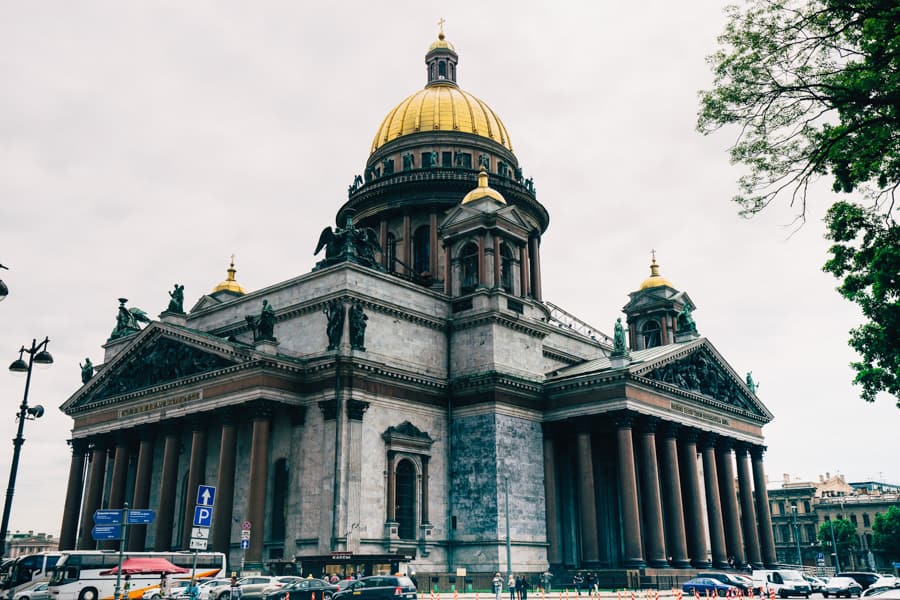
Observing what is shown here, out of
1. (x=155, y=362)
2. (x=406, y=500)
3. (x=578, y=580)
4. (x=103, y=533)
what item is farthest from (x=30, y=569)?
(x=578, y=580)

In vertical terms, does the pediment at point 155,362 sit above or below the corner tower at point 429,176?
below

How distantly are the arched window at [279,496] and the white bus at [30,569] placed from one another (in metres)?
10.1

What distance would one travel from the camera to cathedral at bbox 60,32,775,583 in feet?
138

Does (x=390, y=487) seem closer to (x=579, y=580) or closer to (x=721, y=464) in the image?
(x=579, y=580)

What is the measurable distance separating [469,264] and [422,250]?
35.6 feet

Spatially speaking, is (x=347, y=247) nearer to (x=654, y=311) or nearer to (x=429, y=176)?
(x=429, y=176)

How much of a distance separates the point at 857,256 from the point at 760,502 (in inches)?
1554

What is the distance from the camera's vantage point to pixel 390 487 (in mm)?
43094

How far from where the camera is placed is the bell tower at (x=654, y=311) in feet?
212

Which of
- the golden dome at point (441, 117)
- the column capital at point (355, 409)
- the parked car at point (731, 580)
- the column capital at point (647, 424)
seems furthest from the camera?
the golden dome at point (441, 117)

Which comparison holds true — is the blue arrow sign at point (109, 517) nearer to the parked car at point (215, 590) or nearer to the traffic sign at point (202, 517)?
the traffic sign at point (202, 517)

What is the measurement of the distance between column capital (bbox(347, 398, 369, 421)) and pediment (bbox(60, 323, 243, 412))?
6.38 metres

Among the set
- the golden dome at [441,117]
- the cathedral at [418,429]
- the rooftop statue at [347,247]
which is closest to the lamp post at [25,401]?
the cathedral at [418,429]

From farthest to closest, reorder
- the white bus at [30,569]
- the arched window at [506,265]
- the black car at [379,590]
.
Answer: the arched window at [506,265]
the white bus at [30,569]
the black car at [379,590]
